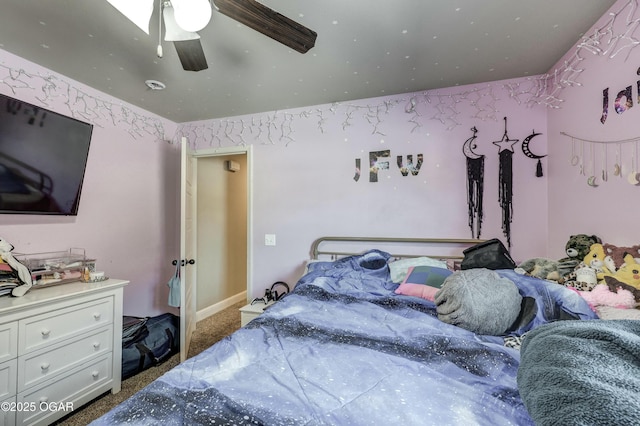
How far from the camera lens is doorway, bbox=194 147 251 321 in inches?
141

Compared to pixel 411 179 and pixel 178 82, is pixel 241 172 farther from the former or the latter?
pixel 411 179

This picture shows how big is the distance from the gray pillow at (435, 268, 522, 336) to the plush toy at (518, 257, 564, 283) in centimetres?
39

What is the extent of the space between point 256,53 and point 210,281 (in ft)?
9.66

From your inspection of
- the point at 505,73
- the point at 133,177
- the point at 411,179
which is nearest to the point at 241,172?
the point at 133,177

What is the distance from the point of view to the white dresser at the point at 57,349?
158 centimetres

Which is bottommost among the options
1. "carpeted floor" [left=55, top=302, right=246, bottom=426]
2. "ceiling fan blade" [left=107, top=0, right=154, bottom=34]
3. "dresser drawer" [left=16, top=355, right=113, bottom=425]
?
"carpeted floor" [left=55, top=302, right=246, bottom=426]

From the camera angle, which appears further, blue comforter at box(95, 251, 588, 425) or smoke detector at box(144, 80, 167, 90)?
smoke detector at box(144, 80, 167, 90)

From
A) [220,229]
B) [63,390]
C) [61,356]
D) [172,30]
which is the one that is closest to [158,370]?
[63,390]

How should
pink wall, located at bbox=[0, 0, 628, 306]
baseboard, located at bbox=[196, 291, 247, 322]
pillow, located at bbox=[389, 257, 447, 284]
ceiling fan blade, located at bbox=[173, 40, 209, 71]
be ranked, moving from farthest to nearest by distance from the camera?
1. baseboard, located at bbox=[196, 291, 247, 322]
2. pillow, located at bbox=[389, 257, 447, 284]
3. pink wall, located at bbox=[0, 0, 628, 306]
4. ceiling fan blade, located at bbox=[173, 40, 209, 71]

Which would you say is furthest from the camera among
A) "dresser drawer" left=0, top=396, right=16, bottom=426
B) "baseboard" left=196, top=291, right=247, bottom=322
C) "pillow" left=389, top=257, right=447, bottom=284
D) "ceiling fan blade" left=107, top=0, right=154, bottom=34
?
"baseboard" left=196, top=291, right=247, bottom=322

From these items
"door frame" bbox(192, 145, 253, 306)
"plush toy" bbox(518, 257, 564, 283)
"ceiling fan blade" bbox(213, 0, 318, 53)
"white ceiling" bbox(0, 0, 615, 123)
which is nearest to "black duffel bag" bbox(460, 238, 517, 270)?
"plush toy" bbox(518, 257, 564, 283)

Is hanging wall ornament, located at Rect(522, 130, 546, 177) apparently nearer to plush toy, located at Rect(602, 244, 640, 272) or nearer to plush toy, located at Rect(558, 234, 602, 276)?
plush toy, located at Rect(558, 234, 602, 276)

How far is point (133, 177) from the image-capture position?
288cm

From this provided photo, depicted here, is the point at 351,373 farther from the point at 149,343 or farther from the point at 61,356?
the point at 149,343
